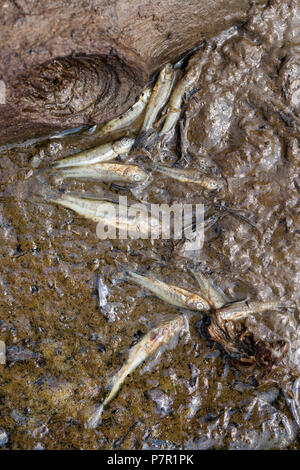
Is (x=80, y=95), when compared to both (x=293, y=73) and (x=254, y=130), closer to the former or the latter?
(x=254, y=130)

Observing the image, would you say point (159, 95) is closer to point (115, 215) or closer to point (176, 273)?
point (115, 215)

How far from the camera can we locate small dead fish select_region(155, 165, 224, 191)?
14.0 feet

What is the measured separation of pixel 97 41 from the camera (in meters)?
3.51

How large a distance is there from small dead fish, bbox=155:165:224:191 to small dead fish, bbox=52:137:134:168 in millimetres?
457

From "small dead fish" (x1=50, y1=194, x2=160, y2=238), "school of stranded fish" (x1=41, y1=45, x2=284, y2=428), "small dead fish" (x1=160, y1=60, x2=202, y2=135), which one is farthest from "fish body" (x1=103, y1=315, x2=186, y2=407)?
"small dead fish" (x1=160, y1=60, x2=202, y2=135)

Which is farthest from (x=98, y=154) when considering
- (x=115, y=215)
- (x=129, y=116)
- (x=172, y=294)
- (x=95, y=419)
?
(x=95, y=419)

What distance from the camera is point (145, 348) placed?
4125 millimetres

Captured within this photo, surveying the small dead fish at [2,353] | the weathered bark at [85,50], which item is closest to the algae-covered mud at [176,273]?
the small dead fish at [2,353]

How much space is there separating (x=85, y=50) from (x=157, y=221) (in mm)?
1705

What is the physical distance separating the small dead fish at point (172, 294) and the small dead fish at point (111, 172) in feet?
3.17

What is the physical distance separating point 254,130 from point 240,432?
296 cm

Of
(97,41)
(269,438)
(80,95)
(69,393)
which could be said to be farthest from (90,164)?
(269,438)

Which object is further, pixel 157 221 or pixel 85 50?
pixel 157 221

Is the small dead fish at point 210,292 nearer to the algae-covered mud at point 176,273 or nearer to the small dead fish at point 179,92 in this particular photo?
the algae-covered mud at point 176,273
